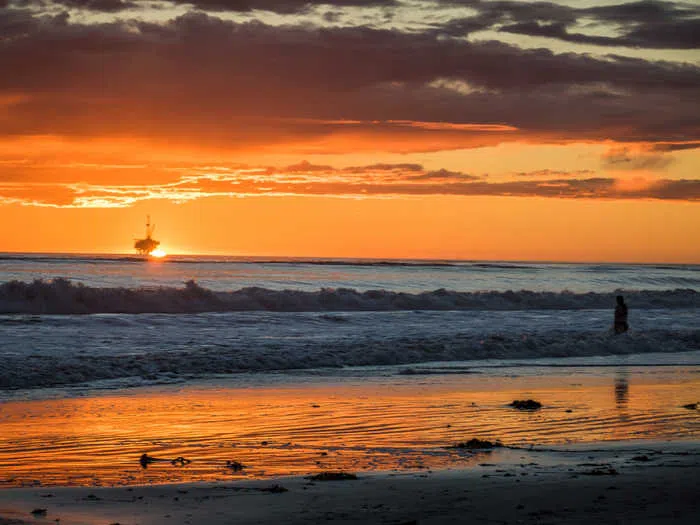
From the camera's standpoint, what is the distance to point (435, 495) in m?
8.56

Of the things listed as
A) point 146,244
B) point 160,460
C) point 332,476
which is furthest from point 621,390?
point 146,244

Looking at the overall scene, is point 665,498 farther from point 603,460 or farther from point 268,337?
point 268,337

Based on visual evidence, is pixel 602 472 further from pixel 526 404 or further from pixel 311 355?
pixel 311 355

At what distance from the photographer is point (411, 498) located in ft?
27.7

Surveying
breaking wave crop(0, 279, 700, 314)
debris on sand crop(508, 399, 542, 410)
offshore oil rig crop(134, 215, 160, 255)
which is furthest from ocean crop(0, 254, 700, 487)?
offshore oil rig crop(134, 215, 160, 255)

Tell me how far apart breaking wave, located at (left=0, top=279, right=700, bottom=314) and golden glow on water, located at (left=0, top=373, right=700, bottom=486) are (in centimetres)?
2506

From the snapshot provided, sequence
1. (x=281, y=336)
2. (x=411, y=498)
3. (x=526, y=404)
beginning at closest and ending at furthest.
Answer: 1. (x=411, y=498)
2. (x=526, y=404)
3. (x=281, y=336)

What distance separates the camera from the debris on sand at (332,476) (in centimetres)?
923

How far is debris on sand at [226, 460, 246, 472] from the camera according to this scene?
386 inches

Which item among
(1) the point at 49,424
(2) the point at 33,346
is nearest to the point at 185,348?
(2) the point at 33,346

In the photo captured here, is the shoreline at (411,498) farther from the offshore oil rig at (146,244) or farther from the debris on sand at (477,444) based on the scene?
the offshore oil rig at (146,244)

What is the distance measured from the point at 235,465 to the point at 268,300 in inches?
1417

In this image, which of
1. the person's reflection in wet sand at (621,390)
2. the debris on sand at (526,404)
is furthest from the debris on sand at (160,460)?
the person's reflection in wet sand at (621,390)

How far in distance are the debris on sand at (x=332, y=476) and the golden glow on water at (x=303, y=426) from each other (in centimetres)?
46
